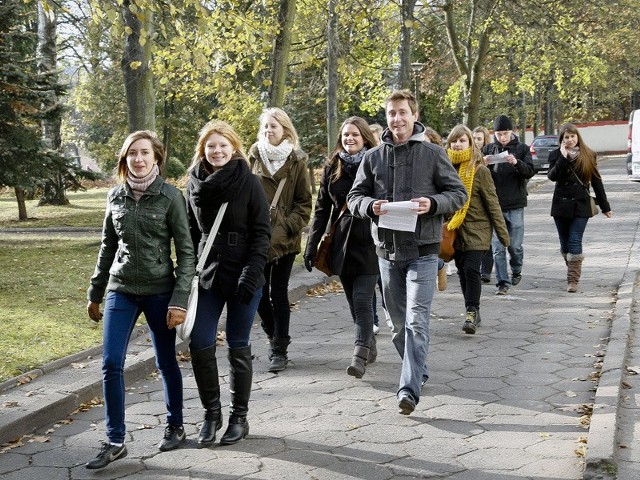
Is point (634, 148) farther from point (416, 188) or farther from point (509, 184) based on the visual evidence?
point (416, 188)

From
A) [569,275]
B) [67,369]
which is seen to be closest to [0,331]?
[67,369]

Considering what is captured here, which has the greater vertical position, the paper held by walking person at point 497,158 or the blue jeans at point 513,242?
the paper held by walking person at point 497,158

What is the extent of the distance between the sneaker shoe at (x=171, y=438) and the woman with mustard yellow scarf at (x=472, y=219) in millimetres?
3967

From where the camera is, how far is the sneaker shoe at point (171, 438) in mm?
5855

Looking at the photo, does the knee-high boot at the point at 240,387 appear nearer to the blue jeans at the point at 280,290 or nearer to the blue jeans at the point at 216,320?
the blue jeans at the point at 216,320

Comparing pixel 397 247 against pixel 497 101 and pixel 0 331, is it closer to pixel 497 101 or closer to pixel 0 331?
pixel 0 331

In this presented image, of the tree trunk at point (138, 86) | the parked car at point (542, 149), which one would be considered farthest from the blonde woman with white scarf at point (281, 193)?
the parked car at point (542, 149)

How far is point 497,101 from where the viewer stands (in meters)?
51.7

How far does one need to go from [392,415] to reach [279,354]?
1690 millimetres

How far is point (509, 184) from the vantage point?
39.1 ft

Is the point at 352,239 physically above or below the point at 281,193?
below

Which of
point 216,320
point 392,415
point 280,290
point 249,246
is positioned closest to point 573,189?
point 280,290

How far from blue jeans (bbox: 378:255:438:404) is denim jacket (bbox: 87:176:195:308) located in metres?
1.50

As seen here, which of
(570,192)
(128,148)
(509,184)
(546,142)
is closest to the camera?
(128,148)
